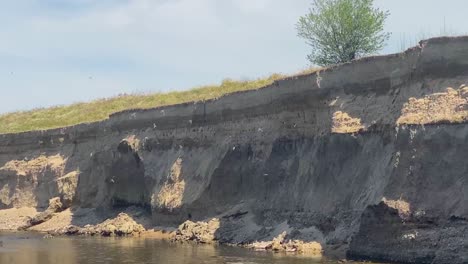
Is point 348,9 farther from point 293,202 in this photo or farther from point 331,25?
point 293,202

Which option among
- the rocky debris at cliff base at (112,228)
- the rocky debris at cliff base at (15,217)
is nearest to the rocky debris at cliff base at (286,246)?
the rocky debris at cliff base at (112,228)

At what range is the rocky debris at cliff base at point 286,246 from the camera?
72.7 feet

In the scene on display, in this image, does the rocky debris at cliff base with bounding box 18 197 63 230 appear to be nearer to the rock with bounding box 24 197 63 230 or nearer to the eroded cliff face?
the rock with bounding box 24 197 63 230

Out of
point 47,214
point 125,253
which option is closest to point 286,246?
point 125,253

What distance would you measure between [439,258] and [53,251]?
44.9ft

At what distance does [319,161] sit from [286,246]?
3243 millimetres

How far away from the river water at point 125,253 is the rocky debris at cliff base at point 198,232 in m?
0.85

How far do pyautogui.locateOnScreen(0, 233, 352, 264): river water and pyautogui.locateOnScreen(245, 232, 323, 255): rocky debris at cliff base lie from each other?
24.8 inches

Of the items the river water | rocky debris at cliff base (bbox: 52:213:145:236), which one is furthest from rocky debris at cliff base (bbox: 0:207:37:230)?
the river water

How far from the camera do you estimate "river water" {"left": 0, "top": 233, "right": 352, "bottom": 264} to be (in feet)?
70.0

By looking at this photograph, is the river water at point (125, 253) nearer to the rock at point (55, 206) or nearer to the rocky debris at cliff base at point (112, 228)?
the rocky debris at cliff base at point (112, 228)

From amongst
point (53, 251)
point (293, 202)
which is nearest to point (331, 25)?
point (293, 202)

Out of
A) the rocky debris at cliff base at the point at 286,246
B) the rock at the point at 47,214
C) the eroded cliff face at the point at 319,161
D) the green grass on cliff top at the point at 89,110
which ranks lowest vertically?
the rock at the point at 47,214

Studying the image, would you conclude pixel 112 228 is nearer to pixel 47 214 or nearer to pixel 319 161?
pixel 47 214
